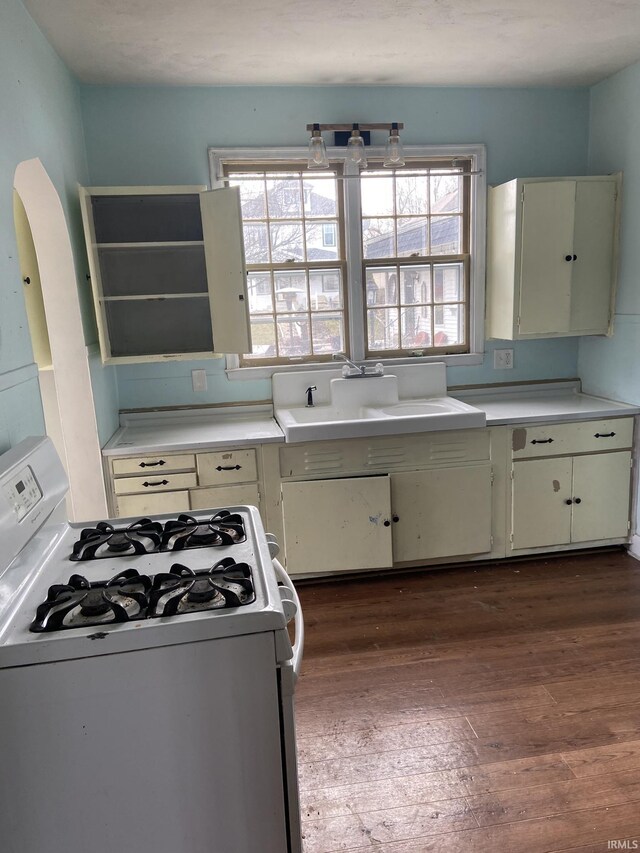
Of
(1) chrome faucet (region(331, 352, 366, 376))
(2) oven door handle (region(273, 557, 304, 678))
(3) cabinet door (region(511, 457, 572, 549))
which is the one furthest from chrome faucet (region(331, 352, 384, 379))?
(2) oven door handle (region(273, 557, 304, 678))

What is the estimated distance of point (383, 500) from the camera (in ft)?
9.86

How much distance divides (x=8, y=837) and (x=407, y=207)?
3.26m

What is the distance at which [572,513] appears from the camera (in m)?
3.25

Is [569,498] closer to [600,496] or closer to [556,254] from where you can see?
[600,496]

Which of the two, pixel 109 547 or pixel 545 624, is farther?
pixel 545 624

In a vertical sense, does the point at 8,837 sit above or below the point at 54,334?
below

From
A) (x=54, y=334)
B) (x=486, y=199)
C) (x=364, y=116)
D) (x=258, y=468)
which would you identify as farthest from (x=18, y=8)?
(x=486, y=199)

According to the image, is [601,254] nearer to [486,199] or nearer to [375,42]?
[486,199]

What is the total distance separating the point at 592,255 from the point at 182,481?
250cm

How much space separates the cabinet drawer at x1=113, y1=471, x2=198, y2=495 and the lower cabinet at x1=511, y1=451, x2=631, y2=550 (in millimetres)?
1696

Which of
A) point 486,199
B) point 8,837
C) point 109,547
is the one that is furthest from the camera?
point 486,199

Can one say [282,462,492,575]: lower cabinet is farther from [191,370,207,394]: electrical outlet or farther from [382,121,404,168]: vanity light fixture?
[382,121,404,168]: vanity light fixture

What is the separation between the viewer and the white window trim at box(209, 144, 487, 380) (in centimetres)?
318

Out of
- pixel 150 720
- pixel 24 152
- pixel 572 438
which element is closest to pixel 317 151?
pixel 24 152
